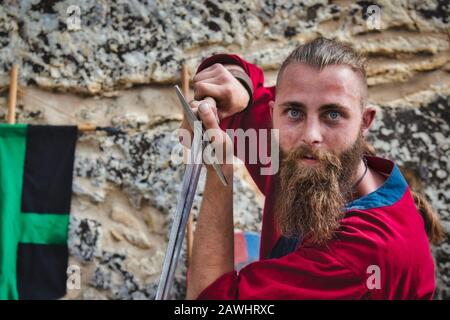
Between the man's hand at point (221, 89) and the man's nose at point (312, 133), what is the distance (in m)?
0.19

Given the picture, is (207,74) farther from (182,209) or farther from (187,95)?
(187,95)

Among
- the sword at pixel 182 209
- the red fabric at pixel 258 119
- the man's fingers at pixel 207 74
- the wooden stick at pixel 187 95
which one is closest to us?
the sword at pixel 182 209

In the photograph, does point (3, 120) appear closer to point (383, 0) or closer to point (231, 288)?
point (231, 288)

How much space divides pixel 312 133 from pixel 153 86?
879 millimetres

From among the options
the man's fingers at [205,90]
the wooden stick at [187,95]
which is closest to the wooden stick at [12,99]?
the wooden stick at [187,95]

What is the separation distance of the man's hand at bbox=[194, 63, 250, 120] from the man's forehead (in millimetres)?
114

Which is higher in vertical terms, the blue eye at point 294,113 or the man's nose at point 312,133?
the blue eye at point 294,113

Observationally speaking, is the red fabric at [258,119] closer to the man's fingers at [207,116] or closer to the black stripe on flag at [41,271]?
the man's fingers at [207,116]

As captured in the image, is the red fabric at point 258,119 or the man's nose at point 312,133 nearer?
the man's nose at point 312,133

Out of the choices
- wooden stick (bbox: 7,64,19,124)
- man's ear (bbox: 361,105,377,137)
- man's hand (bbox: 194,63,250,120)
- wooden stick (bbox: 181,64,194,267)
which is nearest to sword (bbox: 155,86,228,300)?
man's hand (bbox: 194,63,250,120)

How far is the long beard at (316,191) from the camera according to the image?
998 millimetres

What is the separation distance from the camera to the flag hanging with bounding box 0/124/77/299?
5.34ft
